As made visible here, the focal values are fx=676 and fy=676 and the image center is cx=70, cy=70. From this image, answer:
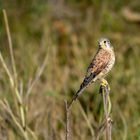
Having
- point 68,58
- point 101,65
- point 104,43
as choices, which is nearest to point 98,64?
point 101,65

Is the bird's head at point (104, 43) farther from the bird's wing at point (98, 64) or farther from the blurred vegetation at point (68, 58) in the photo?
the blurred vegetation at point (68, 58)

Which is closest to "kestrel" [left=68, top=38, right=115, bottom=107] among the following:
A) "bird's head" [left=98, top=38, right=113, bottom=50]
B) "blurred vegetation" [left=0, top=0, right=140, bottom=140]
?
"bird's head" [left=98, top=38, right=113, bottom=50]

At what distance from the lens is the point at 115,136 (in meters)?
4.18

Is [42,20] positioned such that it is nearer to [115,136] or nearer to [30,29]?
[30,29]

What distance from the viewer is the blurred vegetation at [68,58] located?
4.28 m

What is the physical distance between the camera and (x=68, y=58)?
6.49 m

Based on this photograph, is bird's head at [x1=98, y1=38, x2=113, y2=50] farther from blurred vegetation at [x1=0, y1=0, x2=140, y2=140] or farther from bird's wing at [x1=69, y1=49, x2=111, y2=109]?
blurred vegetation at [x1=0, y1=0, x2=140, y2=140]

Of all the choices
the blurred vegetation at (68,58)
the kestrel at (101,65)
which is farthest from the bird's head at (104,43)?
the blurred vegetation at (68,58)

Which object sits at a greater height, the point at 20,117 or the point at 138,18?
the point at 20,117

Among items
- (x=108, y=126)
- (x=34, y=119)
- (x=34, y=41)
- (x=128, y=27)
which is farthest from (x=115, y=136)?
(x=128, y=27)

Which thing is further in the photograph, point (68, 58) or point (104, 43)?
point (68, 58)

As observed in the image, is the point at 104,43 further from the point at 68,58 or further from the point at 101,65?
the point at 68,58

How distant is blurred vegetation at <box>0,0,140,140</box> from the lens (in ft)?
14.0

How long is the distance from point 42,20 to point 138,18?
114 centimetres
